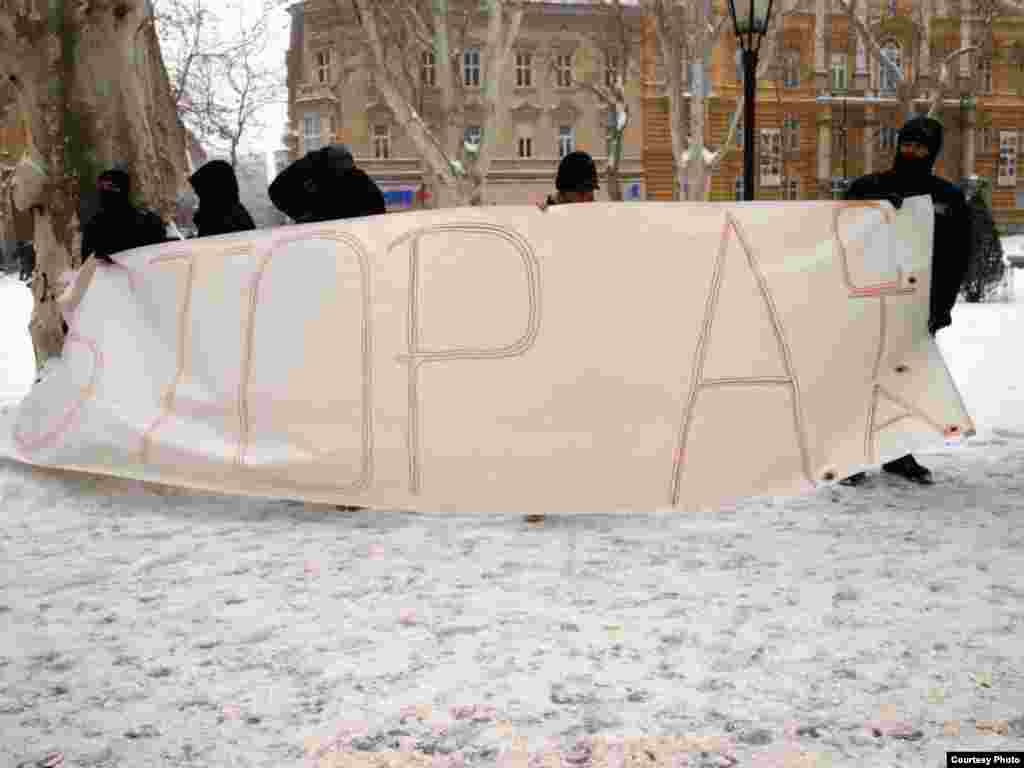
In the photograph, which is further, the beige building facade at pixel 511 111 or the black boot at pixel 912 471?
the beige building facade at pixel 511 111

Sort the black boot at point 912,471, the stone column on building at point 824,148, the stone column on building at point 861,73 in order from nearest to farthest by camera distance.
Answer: the black boot at point 912,471 → the stone column on building at point 824,148 → the stone column on building at point 861,73

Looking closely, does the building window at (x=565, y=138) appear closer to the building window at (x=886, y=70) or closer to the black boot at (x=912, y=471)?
the building window at (x=886, y=70)

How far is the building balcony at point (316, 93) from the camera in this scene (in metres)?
45.8

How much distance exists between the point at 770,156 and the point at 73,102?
150 feet

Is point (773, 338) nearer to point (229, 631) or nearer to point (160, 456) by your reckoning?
point (229, 631)

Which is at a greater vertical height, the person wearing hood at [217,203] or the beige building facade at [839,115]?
the beige building facade at [839,115]

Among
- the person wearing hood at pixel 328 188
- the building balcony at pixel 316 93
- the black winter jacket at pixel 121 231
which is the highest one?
the building balcony at pixel 316 93

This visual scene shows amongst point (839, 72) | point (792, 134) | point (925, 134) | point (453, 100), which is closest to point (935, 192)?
point (925, 134)

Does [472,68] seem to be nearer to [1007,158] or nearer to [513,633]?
[1007,158]

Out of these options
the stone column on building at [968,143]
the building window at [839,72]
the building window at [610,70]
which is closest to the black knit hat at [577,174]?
the building window at [610,70]

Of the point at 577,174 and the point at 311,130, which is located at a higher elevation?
the point at 311,130

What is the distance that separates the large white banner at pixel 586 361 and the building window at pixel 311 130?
146 ft

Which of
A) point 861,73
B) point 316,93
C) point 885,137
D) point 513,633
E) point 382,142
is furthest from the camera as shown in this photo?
point 885,137

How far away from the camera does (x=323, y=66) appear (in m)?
47.2
